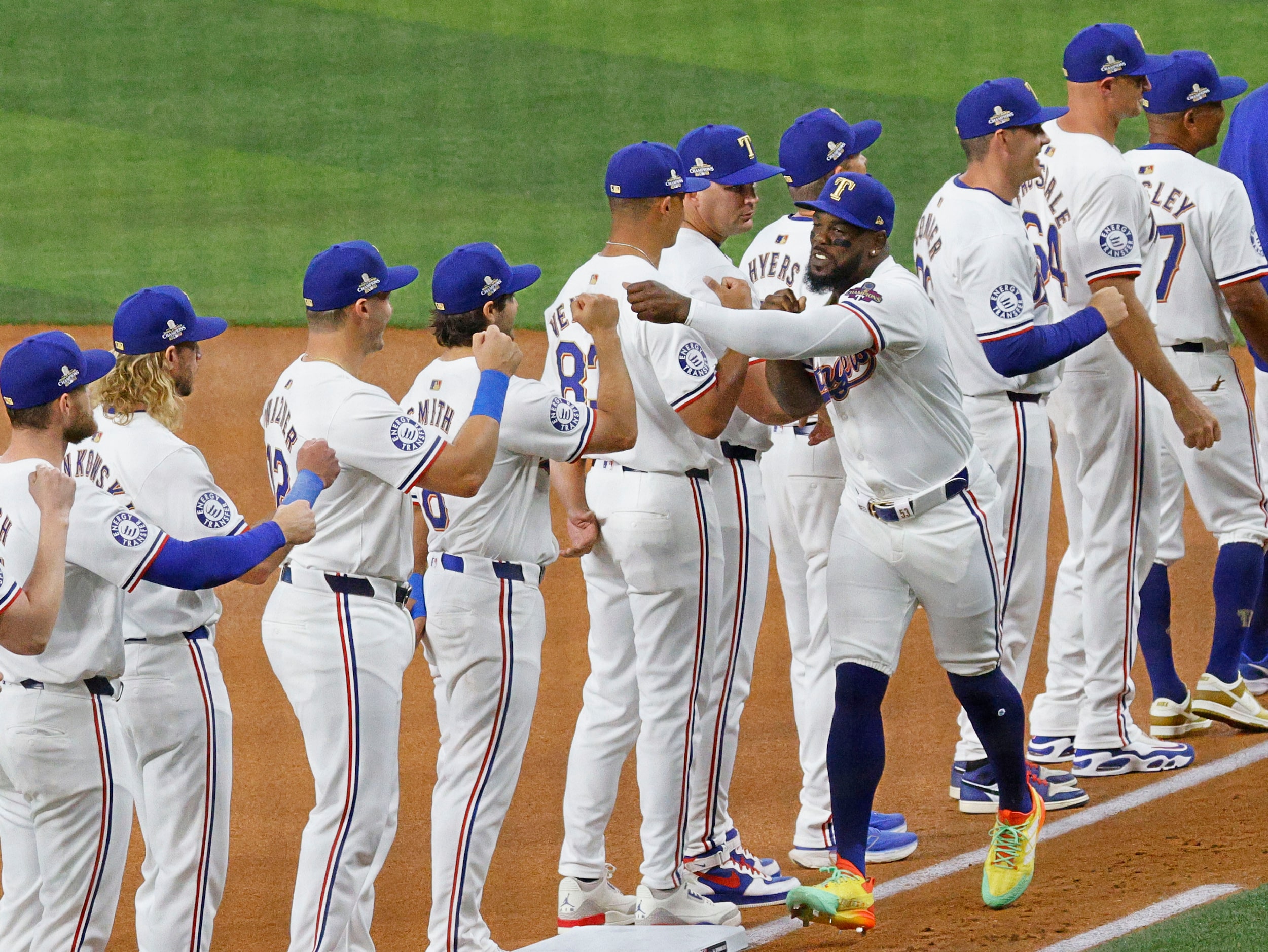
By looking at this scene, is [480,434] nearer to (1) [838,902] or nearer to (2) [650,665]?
(2) [650,665]

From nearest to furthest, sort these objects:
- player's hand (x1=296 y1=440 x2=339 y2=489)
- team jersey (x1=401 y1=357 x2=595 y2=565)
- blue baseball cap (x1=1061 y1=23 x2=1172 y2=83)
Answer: player's hand (x1=296 y1=440 x2=339 y2=489) → team jersey (x1=401 y1=357 x2=595 y2=565) → blue baseball cap (x1=1061 y1=23 x2=1172 y2=83)

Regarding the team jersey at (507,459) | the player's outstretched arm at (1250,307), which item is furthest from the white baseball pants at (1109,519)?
the team jersey at (507,459)

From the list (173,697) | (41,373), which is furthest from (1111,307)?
(41,373)

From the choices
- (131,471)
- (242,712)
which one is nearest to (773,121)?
(242,712)

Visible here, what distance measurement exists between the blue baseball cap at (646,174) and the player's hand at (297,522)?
1.35 metres

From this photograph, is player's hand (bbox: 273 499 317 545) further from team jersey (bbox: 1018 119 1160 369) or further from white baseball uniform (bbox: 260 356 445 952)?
team jersey (bbox: 1018 119 1160 369)

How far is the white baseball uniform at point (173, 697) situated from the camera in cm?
401

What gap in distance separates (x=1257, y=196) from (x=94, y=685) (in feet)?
15.6

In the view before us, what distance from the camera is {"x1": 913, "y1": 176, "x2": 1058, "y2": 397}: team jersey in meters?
4.86

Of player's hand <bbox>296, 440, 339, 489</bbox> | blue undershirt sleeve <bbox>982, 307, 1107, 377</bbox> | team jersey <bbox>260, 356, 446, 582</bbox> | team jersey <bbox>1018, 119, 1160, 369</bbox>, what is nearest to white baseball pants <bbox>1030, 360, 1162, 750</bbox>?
team jersey <bbox>1018, 119, 1160, 369</bbox>

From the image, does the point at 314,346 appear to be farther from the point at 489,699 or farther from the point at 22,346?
the point at 489,699

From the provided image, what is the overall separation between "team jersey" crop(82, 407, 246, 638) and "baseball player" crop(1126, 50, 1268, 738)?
3203 mm

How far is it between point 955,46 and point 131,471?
15.4 metres

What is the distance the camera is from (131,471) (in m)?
4.01
